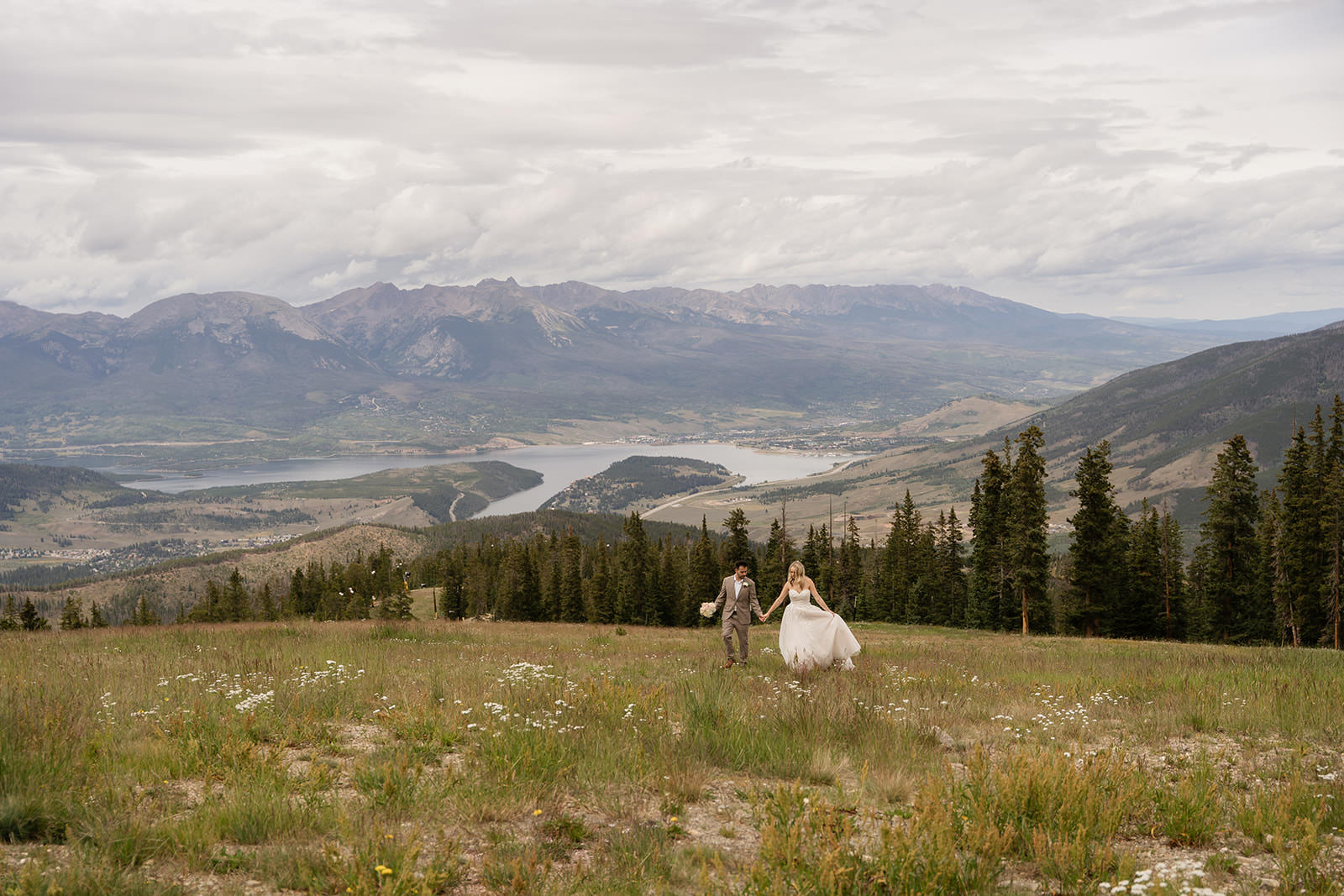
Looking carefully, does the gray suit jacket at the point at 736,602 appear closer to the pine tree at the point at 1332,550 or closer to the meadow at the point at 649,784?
the meadow at the point at 649,784

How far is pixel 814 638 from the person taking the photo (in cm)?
1437

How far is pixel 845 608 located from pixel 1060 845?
7942 centimetres

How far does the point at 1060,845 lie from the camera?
561 centimetres

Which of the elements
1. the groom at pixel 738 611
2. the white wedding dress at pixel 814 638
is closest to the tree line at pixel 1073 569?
the groom at pixel 738 611

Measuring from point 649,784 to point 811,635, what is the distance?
7.62 meters

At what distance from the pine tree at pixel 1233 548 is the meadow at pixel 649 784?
144 ft

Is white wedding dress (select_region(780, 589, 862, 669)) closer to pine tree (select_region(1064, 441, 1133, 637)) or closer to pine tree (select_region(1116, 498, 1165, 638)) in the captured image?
pine tree (select_region(1064, 441, 1133, 637))

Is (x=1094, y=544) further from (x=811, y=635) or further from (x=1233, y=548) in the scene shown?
(x=811, y=635)

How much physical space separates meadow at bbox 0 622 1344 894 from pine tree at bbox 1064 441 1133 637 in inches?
1574

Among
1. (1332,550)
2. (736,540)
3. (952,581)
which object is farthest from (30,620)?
(1332,550)

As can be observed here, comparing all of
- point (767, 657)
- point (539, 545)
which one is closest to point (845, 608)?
point (539, 545)

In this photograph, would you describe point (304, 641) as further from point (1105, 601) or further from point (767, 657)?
point (1105, 601)

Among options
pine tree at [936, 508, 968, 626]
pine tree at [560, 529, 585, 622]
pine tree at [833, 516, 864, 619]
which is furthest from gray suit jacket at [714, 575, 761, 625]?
pine tree at [833, 516, 864, 619]

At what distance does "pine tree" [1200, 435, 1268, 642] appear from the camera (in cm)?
4919
